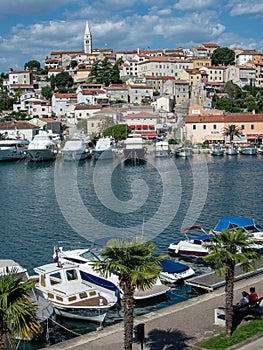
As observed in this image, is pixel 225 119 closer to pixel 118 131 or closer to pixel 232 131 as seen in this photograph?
pixel 232 131

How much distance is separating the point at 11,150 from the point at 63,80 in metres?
54.1

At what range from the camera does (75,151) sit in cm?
7562

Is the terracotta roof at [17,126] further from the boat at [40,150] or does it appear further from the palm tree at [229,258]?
the palm tree at [229,258]

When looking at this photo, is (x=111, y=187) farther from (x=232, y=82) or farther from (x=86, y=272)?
(x=232, y=82)

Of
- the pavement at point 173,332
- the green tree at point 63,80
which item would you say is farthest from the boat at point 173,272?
the green tree at point 63,80

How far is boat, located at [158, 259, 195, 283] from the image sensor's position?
21.3m

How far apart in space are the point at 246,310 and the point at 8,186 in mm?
39811

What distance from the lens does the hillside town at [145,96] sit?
90.6 meters

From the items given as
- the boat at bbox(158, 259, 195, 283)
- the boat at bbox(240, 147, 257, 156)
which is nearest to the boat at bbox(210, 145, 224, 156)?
the boat at bbox(240, 147, 257, 156)

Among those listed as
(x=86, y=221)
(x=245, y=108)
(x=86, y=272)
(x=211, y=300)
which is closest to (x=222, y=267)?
(x=211, y=300)

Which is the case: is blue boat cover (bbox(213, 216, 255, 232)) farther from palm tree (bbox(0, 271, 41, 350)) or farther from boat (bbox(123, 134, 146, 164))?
boat (bbox(123, 134, 146, 164))

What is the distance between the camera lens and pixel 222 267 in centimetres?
1340

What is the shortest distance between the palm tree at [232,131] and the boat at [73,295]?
7034 centimetres

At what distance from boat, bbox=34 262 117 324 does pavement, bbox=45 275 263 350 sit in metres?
2.33
